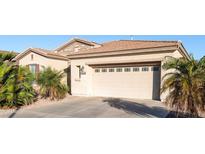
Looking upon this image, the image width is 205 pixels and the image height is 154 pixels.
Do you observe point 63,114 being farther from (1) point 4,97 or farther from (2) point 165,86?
(2) point 165,86

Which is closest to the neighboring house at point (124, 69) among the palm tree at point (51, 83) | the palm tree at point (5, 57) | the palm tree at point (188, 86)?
the palm tree at point (51, 83)

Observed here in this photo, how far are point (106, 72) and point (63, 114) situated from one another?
6002 mm

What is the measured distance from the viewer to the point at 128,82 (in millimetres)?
12164

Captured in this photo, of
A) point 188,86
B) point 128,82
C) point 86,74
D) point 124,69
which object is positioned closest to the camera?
point 188,86

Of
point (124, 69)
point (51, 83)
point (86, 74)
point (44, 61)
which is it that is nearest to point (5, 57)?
point (51, 83)

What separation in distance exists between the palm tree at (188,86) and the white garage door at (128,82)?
534 cm

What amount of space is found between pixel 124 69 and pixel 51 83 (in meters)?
5.13

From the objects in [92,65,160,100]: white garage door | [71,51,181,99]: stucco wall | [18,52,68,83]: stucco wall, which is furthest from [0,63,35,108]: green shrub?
[18,52,68,83]: stucco wall

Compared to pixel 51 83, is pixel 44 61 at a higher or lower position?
higher

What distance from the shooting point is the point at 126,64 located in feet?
39.7

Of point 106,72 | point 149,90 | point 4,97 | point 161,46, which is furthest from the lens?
point 106,72

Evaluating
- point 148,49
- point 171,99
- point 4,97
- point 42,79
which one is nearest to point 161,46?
point 148,49

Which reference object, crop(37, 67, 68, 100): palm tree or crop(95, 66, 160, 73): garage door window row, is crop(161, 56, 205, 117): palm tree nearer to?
crop(95, 66, 160, 73): garage door window row

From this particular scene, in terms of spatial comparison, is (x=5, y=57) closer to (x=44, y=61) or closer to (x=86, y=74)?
(x=86, y=74)
